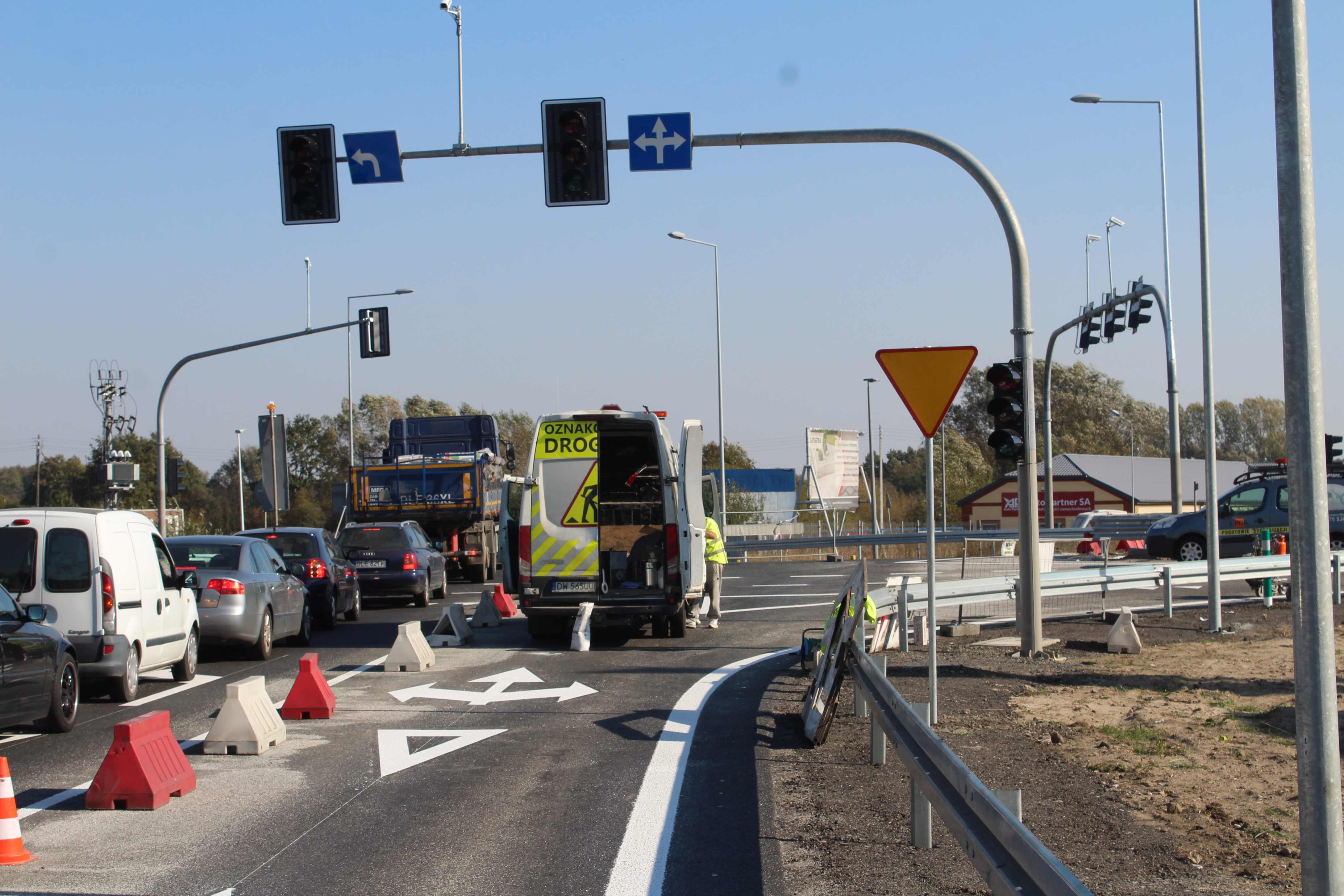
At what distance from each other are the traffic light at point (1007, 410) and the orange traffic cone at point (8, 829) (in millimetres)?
9303

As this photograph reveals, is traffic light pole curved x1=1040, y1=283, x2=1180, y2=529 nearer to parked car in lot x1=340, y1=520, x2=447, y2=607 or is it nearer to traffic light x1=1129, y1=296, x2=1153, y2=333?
traffic light x1=1129, y1=296, x2=1153, y2=333

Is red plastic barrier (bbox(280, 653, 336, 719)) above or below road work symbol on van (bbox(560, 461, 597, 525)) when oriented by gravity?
below

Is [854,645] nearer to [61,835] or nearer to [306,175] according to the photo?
[61,835]

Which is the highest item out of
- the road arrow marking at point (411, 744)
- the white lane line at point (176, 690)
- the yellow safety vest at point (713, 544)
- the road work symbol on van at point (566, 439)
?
the road work symbol on van at point (566, 439)

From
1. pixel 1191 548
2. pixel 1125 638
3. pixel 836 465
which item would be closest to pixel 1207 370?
pixel 1125 638

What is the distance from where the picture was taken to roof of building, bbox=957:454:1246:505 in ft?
263

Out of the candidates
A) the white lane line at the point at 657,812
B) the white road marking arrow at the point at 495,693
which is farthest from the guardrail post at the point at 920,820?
the white road marking arrow at the point at 495,693

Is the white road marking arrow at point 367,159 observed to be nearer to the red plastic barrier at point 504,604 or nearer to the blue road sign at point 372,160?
the blue road sign at point 372,160

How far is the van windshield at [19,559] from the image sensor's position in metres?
11.1

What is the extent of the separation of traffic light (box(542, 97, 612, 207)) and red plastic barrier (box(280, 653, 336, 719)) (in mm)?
5612

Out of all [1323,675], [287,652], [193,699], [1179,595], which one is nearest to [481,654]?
[287,652]

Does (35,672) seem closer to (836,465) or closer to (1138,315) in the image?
(1138,315)

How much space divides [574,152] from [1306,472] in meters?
10.2

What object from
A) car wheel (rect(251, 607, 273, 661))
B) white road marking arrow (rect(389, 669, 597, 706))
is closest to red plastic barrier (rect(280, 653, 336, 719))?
white road marking arrow (rect(389, 669, 597, 706))
